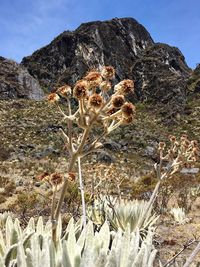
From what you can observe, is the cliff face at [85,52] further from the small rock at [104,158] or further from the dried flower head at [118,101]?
the dried flower head at [118,101]

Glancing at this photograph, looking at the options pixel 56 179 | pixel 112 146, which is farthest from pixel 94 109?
pixel 112 146

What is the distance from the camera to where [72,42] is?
76812 mm

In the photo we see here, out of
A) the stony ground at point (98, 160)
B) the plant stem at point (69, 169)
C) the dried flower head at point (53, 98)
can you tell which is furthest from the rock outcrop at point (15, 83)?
the plant stem at point (69, 169)

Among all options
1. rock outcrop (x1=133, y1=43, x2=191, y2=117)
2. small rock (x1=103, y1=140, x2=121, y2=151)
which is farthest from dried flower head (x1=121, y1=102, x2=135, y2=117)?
rock outcrop (x1=133, y1=43, x2=191, y2=117)

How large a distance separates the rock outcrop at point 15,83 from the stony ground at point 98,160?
3630mm

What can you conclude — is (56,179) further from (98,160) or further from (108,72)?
(98,160)

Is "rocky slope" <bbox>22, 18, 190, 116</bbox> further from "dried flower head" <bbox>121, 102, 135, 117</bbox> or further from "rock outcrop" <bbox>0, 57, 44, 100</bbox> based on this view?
"dried flower head" <bbox>121, 102, 135, 117</bbox>

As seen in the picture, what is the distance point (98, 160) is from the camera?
1201 inches

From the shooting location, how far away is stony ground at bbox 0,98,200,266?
984cm

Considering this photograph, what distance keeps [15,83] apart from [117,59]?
22.9 meters

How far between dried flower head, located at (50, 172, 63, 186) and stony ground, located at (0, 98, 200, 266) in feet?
12.6

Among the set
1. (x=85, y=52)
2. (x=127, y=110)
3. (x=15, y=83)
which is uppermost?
(x=85, y=52)

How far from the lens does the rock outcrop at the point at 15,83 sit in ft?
190

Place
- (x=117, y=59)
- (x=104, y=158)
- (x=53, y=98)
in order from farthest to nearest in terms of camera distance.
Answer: (x=117, y=59)
(x=104, y=158)
(x=53, y=98)
